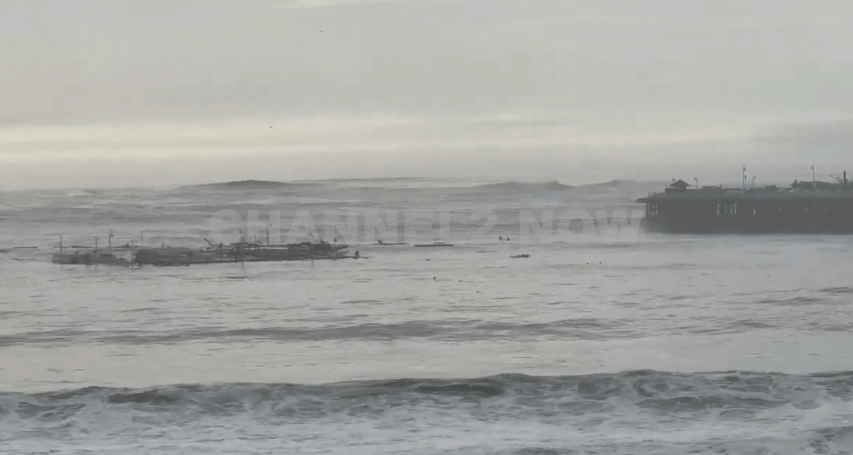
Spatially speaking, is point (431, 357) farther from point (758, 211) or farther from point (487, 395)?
point (758, 211)

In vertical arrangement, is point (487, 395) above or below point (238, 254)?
below

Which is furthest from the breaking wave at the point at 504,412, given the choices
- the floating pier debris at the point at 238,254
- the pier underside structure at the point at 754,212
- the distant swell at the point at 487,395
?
the pier underside structure at the point at 754,212

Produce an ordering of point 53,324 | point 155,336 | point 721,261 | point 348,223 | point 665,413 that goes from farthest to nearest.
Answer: point 348,223 → point 721,261 → point 53,324 → point 155,336 → point 665,413

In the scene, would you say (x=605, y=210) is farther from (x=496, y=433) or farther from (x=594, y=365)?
(x=496, y=433)

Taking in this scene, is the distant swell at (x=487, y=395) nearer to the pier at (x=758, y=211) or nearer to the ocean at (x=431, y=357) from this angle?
the ocean at (x=431, y=357)

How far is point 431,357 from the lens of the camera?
488 inches

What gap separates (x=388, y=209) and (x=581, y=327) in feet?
115

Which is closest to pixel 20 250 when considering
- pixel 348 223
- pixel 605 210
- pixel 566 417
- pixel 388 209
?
pixel 348 223

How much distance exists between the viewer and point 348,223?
1693 inches

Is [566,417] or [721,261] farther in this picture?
[721,261]

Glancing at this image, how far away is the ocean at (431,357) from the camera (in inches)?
332

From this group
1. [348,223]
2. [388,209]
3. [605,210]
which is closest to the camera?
[348,223]

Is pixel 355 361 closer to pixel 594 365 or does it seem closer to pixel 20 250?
pixel 594 365

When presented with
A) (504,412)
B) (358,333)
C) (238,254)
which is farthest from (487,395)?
(238,254)
